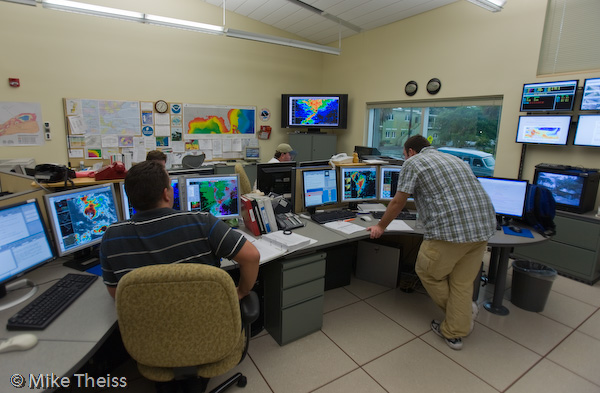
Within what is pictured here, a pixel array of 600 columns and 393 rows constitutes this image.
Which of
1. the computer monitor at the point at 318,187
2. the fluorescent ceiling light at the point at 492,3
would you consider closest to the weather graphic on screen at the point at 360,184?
the computer monitor at the point at 318,187

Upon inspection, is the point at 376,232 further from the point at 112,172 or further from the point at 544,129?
the point at 544,129

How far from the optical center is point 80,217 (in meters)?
1.87

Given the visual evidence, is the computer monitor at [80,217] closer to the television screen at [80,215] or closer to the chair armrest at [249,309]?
the television screen at [80,215]

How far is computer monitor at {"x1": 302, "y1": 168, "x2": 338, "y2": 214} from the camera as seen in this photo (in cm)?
290

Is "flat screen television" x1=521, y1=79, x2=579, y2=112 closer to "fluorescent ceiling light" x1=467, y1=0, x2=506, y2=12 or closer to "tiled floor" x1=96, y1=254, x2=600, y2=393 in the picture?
"fluorescent ceiling light" x1=467, y1=0, x2=506, y2=12

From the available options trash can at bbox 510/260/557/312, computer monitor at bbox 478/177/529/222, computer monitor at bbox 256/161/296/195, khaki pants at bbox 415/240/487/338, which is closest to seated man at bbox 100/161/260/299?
khaki pants at bbox 415/240/487/338

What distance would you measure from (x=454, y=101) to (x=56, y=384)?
16.3 feet

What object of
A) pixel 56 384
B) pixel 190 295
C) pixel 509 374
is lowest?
pixel 509 374

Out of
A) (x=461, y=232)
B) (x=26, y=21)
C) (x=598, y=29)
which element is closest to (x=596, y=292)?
(x=461, y=232)

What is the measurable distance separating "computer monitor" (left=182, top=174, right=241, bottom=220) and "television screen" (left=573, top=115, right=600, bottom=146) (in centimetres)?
349

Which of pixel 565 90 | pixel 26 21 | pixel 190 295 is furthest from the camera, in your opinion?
pixel 26 21

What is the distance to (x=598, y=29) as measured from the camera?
127 inches

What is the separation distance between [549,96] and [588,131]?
52 cm

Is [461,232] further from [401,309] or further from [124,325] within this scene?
[124,325]
